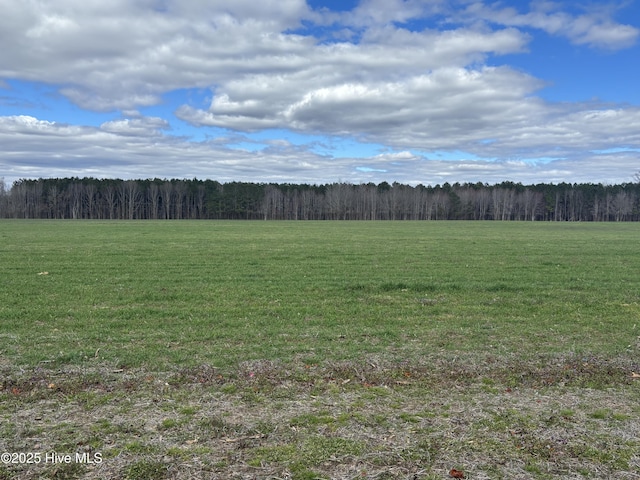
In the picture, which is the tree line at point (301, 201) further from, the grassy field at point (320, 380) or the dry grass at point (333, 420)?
the dry grass at point (333, 420)

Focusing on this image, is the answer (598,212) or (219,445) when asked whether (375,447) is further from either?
(598,212)

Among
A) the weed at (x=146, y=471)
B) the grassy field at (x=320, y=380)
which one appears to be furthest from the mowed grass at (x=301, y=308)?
the weed at (x=146, y=471)

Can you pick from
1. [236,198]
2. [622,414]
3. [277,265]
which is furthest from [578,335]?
[236,198]

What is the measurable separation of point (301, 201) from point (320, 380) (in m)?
150

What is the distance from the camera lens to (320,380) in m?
7.22

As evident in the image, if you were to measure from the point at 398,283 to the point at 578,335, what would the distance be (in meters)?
6.88

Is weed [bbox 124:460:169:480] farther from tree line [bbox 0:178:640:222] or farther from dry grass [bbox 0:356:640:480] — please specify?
tree line [bbox 0:178:640:222]

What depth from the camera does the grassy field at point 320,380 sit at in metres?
4.94

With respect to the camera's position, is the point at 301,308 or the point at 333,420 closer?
the point at 333,420

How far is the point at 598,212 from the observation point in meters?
157

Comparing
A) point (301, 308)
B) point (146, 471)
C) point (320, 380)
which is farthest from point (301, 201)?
point (146, 471)

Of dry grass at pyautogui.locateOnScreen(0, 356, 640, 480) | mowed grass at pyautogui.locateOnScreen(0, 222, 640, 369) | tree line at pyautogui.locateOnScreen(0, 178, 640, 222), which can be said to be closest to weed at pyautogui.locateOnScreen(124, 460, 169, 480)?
dry grass at pyautogui.locateOnScreen(0, 356, 640, 480)

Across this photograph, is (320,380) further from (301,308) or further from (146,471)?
(301,308)

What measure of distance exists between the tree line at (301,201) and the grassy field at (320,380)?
13201 centimetres
